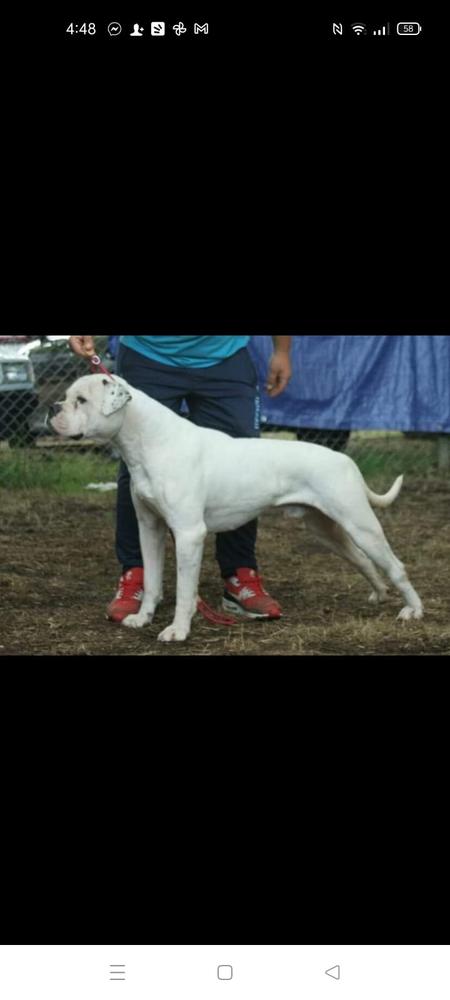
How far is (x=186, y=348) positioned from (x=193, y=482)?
0.49 meters

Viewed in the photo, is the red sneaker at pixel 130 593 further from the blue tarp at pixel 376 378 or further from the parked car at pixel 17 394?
the blue tarp at pixel 376 378

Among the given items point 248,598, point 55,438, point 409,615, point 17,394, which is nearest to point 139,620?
point 248,598

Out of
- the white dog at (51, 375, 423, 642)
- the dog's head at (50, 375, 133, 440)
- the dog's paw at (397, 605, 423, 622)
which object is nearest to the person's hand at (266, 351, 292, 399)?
A: the white dog at (51, 375, 423, 642)

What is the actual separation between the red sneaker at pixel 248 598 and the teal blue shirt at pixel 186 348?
0.72m

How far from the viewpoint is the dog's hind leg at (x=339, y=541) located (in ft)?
14.0

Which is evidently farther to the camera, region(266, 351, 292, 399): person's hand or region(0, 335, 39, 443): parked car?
region(0, 335, 39, 443): parked car

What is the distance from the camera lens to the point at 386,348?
7461 mm

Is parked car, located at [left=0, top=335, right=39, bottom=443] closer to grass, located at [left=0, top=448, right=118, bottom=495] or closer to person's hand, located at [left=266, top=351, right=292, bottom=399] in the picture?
grass, located at [left=0, top=448, right=118, bottom=495]

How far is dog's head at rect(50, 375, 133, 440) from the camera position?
380cm

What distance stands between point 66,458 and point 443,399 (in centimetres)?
221

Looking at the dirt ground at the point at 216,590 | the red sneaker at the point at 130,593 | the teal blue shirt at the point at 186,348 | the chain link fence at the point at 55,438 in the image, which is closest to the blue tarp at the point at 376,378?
the chain link fence at the point at 55,438

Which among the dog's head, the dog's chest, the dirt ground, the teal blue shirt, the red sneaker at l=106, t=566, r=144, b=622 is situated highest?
the teal blue shirt
